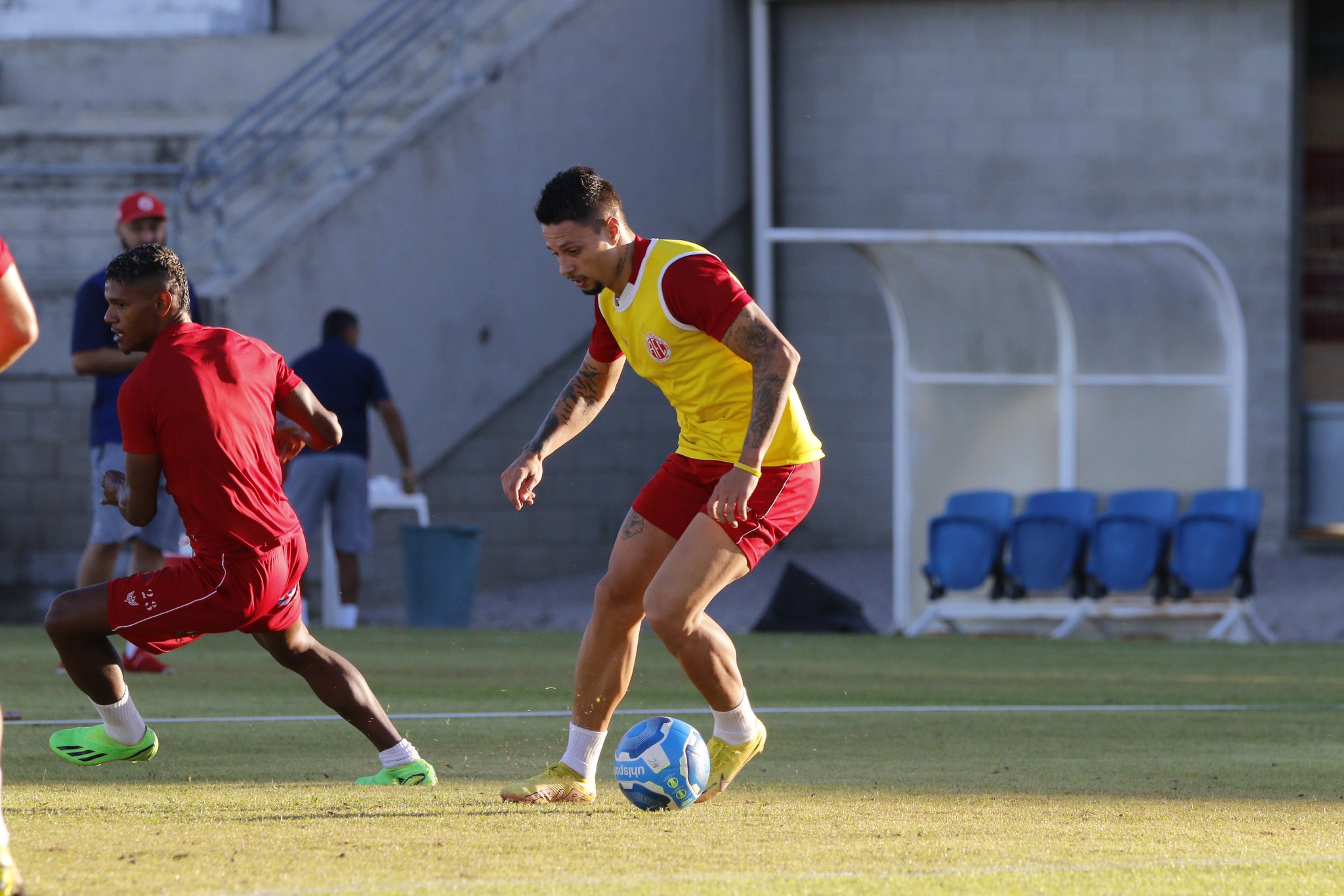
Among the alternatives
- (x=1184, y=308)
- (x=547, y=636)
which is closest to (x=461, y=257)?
(x=547, y=636)

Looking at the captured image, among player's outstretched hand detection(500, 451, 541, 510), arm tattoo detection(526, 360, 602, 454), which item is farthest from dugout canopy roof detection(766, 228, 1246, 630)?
player's outstretched hand detection(500, 451, 541, 510)

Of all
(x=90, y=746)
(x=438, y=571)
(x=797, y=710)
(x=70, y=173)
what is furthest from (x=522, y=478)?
(x=70, y=173)

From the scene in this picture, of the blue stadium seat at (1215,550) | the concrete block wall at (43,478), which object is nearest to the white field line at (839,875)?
the blue stadium seat at (1215,550)

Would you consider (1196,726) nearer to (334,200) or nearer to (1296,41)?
(334,200)

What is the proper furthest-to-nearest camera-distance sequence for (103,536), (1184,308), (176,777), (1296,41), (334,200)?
(1296,41), (334,200), (1184,308), (103,536), (176,777)

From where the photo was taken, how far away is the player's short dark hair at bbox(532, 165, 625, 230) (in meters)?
5.54

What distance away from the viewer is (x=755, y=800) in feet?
19.2

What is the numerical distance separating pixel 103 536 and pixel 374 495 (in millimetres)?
6801

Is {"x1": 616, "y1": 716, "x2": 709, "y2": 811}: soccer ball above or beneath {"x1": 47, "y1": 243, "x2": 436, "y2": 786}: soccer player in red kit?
beneath

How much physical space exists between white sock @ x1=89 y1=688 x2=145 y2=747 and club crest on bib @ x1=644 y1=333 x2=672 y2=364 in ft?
6.14

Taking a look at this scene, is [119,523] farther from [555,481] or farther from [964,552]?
[555,481]

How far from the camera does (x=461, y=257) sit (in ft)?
57.9

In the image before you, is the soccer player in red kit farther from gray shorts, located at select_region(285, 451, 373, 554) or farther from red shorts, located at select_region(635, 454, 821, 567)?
gray shorts, located at select_region(285, 451, 373, 554)

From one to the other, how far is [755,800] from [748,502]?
952 mm
